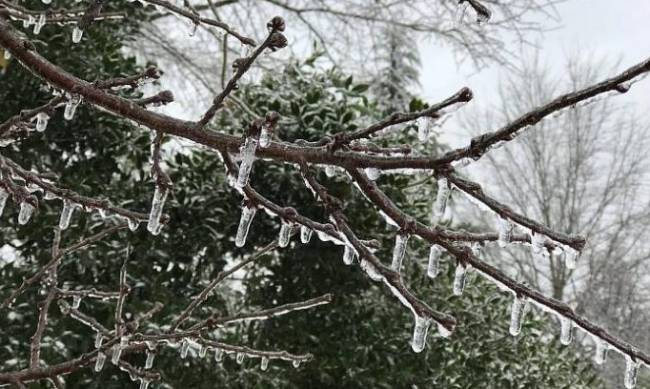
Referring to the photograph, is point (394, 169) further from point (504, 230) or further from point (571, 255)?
point (571, 255)

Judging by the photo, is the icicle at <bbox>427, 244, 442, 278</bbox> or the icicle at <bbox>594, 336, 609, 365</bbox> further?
the icicle at <bbox>427, 244, 442, 278</bbox>

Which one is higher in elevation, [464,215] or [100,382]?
[464,215]

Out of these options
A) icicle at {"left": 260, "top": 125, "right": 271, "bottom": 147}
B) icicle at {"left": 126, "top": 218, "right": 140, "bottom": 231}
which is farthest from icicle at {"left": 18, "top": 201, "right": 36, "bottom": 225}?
icicle at {"left": 260, "top": 125, "right": 271, "bottom": 147}

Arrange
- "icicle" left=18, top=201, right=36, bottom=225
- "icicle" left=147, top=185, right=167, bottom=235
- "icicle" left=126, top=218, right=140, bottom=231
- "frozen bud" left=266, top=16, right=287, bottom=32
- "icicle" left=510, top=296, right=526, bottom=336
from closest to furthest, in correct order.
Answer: "frozen bud" left=266, top=16, right=287, bottom=32, "icicle" left=510, top=296, right=526, bottom=336, "icicle" left=147, top=185, right=167, bottom=235, "icicle" left=18, top=201, right=36, bottom=225, "icicle" left=126, top=218, right=140, bottom=231

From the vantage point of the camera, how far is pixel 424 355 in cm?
359

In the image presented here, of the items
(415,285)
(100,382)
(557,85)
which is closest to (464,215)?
(557,85)

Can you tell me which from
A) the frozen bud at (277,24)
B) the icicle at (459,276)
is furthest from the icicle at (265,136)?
the icicle at (459,276)

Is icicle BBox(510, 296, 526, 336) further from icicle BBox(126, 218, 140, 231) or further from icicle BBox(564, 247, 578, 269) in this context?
icicle BBox(126, 218, 140, 231)

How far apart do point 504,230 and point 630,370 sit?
351 millimetres

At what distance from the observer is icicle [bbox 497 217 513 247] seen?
958 mm

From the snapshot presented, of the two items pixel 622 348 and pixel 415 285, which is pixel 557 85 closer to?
pixel 415 285

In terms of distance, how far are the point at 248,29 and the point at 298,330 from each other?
136 inches

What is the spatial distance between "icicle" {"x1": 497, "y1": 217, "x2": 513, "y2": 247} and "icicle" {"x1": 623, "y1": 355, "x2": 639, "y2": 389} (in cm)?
24

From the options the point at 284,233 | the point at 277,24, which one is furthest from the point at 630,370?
the point at 277,24
